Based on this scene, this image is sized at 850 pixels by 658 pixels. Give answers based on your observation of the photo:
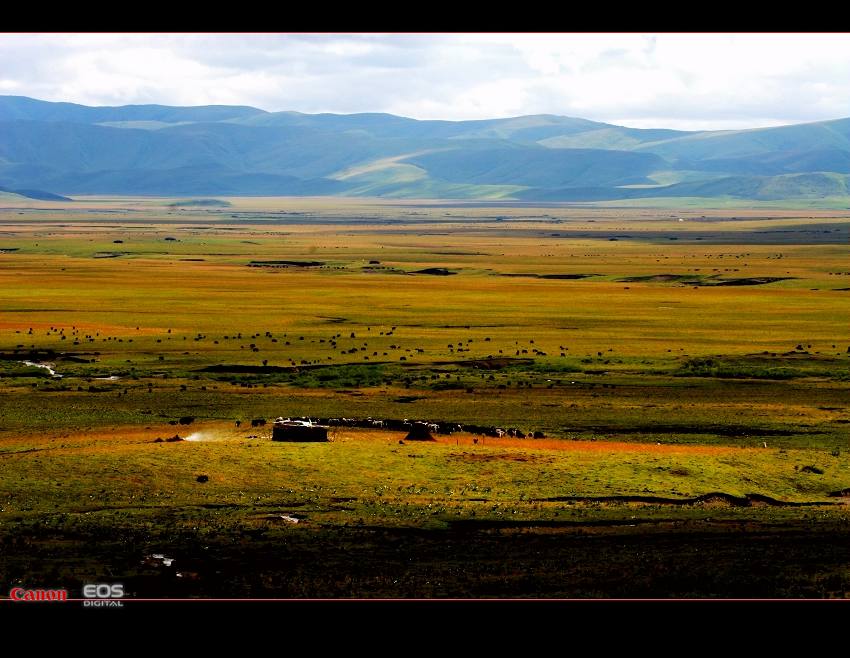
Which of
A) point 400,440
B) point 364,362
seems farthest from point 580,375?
point 400,440

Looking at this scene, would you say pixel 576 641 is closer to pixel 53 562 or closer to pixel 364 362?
pixel 53 562

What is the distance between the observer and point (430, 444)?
35031 mm

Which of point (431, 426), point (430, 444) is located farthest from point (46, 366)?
point (430, 444)

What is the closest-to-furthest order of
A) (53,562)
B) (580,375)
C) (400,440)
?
(53,562)
(400,440)
(580,375)

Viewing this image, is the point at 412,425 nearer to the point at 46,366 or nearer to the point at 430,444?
the point at 430,444

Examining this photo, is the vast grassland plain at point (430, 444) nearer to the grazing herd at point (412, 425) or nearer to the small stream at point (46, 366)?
the small stream at point (46, 366)

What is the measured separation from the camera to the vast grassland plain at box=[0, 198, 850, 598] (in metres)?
20.8

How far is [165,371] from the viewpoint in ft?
181

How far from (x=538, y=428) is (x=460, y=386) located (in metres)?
11.1

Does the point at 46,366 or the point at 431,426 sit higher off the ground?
the point at 46,366

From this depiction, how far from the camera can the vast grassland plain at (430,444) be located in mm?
20828

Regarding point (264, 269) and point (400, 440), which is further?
point (264, 269)

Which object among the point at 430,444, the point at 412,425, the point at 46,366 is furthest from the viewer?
the point at 46,366
